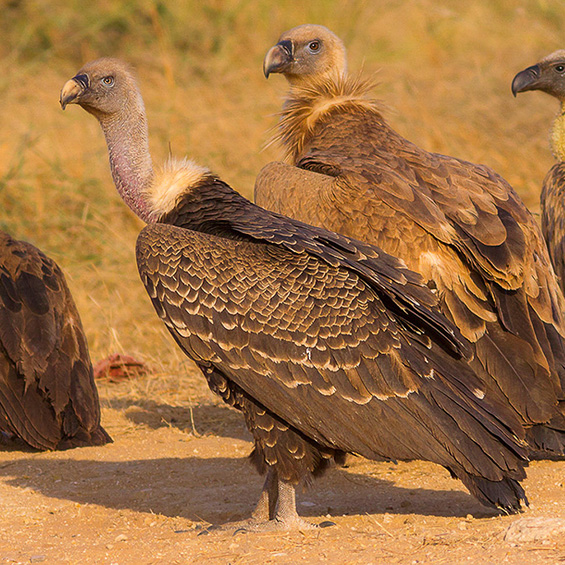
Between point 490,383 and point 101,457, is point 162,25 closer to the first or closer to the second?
point 101,457

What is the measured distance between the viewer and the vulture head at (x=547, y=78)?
6801mm

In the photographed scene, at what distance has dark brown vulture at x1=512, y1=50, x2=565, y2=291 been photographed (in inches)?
246

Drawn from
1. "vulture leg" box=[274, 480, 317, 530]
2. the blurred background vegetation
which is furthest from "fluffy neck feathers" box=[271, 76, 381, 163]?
"vulture leg" box=[274, 480, 317, 530]

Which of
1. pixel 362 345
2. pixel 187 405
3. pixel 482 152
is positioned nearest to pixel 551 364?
pixel 362 345

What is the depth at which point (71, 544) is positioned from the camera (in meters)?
4.13

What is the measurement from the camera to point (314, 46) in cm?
628

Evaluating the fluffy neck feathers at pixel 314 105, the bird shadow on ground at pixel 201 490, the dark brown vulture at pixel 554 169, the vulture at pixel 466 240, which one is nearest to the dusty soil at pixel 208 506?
the bird shadow on ground at pixel 201 490

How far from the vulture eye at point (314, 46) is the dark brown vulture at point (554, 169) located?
4.76 feet

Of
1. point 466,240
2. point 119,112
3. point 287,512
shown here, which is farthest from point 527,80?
point 287,512

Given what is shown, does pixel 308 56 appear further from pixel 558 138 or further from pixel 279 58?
pixel 558 138

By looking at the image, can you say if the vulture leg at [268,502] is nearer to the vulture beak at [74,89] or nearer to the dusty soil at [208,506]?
the dusty soil at [208,506]

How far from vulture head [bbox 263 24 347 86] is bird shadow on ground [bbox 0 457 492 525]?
2463mm

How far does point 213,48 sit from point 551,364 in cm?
999

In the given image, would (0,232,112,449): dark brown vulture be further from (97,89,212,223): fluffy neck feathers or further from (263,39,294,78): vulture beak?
(263,39,294,78): vulture beak
